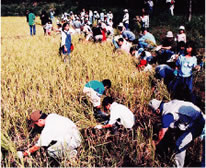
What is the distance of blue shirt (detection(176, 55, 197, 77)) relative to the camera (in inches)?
120

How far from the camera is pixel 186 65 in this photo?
3.07 meters

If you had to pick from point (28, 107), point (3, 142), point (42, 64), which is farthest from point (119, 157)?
point (42, 64)

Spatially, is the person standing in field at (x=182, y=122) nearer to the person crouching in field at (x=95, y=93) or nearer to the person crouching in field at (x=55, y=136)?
the person crouching in field at (x=55, y=136)

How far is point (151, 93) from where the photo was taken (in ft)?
9.64

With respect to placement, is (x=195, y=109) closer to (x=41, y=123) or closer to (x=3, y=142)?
(x=41, y=123)

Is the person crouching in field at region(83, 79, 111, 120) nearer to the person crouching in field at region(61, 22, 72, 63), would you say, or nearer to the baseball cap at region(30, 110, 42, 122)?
the baseball cap at region(30, 110, 42, 122)

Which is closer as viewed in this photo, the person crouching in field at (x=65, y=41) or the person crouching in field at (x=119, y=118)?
the person crouching in field at (x=119, y=118)

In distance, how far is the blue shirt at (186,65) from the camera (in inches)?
120

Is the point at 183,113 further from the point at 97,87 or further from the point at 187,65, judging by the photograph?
the point at 187,65

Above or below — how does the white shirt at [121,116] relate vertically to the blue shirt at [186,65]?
below

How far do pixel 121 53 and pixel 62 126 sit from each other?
331 centimetres

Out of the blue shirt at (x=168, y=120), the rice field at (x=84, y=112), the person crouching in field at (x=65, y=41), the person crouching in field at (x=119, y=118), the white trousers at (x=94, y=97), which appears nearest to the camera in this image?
the blue shirt at (x=168, y=120)

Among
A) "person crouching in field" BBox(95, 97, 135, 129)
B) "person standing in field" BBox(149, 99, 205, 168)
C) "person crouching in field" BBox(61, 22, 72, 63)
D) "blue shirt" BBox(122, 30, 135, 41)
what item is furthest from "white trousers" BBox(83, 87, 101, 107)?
"blue shirt" BBox(122, 30, 135, 41)

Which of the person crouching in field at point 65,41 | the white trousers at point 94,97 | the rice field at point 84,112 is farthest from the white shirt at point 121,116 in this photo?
the person crouching in field at point 65,41
